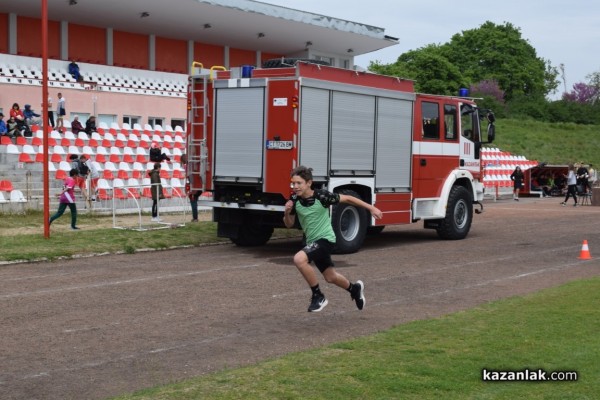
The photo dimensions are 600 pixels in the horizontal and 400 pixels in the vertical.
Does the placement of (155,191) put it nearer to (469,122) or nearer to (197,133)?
(197,133)

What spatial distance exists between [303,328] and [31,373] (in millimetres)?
3144

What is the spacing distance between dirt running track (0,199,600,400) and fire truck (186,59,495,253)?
2.91ft

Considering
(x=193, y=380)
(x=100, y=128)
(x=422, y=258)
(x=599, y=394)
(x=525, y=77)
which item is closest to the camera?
(x=599, y=394)

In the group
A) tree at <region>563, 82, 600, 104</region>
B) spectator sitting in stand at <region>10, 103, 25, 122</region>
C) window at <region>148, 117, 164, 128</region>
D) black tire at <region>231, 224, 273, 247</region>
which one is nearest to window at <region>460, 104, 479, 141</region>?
black tire at <region>231, 224, 273, 247</region>

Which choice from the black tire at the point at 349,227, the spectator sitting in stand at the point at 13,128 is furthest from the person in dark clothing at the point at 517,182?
the black tire at the point at 349,227

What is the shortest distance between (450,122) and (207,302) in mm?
10279

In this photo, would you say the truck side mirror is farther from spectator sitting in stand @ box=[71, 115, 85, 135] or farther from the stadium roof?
the stadium roof

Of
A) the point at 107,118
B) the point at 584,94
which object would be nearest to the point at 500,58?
the point at 584,94

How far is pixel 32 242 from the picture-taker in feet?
57.1

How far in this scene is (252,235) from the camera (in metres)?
18.3

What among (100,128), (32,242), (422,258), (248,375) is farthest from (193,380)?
(100,128)

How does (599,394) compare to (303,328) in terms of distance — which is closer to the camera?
(599,394)

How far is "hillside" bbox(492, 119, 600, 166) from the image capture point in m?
62.7

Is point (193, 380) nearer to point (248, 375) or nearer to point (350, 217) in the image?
point (248, 375)
